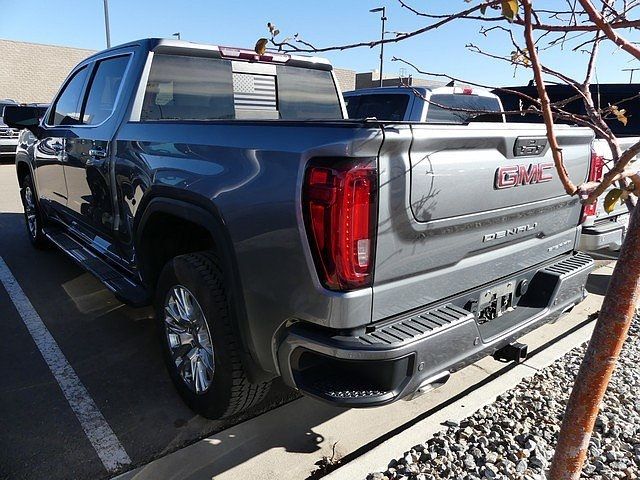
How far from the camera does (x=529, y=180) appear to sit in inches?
101

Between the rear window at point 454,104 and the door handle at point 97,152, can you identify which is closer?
the door handle at point 97,152

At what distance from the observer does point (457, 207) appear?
2213 mm

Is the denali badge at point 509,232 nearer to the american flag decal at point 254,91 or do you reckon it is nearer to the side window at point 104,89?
the american flag decal at point 254,91

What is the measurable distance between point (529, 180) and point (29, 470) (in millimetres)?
2871

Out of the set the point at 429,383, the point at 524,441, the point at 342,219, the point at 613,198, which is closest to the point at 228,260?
the point at 342,219

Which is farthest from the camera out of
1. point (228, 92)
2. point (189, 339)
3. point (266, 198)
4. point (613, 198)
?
point (228, 92)

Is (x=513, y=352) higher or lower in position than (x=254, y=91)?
lower

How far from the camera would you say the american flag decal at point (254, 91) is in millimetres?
3955

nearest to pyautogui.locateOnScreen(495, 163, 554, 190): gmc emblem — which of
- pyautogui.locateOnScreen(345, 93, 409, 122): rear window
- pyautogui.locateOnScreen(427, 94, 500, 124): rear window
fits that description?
pyautogui.locateOnScreen(427, 94, 500, 124): rear window

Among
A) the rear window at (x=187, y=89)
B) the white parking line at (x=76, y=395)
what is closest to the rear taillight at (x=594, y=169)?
the rear window at (x=187, y=89)

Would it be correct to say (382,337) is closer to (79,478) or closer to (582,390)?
(582,390)

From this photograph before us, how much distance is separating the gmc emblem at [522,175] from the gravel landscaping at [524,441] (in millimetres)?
1317

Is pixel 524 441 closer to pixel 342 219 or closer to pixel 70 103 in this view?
pixel 342 219

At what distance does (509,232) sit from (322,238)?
1154 mm
